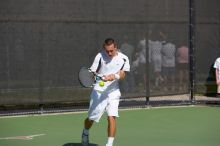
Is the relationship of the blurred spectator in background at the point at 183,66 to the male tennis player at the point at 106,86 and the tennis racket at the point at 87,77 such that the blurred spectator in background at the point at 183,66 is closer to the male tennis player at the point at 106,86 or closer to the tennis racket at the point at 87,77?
the male tennis player at the point at 106,86

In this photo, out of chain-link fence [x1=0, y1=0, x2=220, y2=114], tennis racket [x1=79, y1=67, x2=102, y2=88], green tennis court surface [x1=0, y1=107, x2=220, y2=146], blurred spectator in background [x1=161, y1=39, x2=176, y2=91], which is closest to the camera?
tennis racket [x1=79, y1=67, x2=102, y2=88]

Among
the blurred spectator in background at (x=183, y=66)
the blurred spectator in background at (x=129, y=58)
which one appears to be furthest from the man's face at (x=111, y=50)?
the blurred spectator in background at (x=183, y=66)

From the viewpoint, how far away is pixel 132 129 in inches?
431

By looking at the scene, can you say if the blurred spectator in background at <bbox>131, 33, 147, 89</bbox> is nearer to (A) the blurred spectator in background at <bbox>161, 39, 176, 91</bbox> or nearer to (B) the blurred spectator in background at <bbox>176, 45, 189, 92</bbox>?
(A) the blurred spectator in background at <bbox>161, 39, 176, 91</bbox>

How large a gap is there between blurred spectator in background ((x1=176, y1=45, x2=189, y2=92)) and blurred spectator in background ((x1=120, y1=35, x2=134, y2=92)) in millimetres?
1316

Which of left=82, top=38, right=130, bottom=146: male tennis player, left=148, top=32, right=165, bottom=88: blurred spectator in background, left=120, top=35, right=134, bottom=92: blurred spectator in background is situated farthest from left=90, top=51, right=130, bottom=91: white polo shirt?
left=148, top=32, right=165, bottom=88: blurred spectator in background

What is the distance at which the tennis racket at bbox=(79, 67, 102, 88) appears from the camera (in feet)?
28.7

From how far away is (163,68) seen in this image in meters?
14.5

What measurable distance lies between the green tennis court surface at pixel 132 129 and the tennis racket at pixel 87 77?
1.12 metres

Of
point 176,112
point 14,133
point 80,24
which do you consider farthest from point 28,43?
point 176,112

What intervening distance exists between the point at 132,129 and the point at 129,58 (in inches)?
133

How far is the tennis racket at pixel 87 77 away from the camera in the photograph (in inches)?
344

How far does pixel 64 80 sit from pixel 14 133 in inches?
113

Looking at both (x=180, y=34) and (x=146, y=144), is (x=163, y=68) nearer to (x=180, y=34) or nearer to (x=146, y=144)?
(x=180, y=34)
